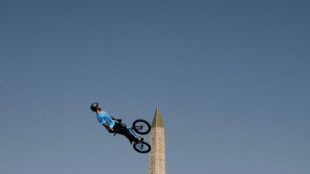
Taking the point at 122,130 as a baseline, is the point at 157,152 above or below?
above

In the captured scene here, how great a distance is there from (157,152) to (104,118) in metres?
39.4

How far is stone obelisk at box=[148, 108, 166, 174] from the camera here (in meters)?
54.1

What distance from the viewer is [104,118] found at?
1552 cm

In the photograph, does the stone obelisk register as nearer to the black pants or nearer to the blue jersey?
the black pants

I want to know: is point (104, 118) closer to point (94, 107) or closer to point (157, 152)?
point (94, 107)

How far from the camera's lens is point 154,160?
5425 cm

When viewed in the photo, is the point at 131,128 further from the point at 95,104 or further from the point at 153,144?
the point at 153,144

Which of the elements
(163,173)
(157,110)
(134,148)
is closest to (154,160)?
(163,173)

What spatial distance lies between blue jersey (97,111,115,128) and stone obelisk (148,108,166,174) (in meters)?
38.6

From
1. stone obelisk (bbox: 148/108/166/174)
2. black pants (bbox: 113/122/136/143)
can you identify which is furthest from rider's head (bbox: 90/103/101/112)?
stone obelisk (bbox: 148/108/166/174)

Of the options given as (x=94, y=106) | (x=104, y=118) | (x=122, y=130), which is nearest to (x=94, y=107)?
(x=94, y=106)

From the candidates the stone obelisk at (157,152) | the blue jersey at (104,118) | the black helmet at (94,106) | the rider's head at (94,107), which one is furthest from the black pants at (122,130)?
the stone obelisk at (157,152)

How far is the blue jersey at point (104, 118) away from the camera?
1534 cm

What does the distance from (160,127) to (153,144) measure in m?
2.66
